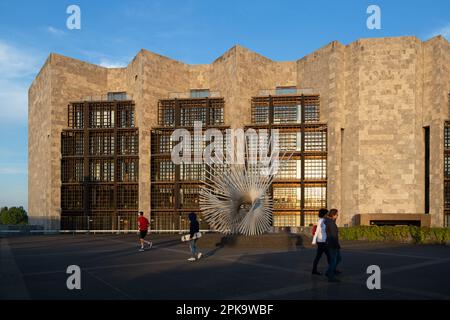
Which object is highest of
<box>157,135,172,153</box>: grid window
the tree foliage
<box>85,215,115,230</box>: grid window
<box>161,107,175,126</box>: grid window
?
<box>161,107,175,126</box>: grid window

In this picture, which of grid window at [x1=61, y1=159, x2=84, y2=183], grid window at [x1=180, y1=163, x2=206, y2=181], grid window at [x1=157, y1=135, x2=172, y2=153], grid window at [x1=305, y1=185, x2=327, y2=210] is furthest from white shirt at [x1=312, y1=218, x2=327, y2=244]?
grid window at [x1=61, y1=159, x2=84, y2=183]

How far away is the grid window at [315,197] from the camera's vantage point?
121ft

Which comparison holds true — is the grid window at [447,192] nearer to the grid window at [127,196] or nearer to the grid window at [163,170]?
the grid window at [163,170]

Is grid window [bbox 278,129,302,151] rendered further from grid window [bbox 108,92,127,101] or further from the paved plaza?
the paved plaza

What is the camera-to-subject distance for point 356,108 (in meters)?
34.9

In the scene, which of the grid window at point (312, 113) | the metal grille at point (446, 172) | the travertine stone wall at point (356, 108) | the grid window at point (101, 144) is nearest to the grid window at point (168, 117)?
the travertine stone wall at point (356, 108)

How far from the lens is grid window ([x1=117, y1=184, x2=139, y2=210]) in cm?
3862

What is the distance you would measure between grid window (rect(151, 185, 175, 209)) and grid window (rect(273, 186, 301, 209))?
35.0ft

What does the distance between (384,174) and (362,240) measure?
12486 millimetres

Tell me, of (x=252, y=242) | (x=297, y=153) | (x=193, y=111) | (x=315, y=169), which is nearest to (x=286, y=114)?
(x=297, y=153)

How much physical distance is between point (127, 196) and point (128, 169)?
9.33ft

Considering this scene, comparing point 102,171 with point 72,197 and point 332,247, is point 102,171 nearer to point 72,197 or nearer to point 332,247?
point 72,197
